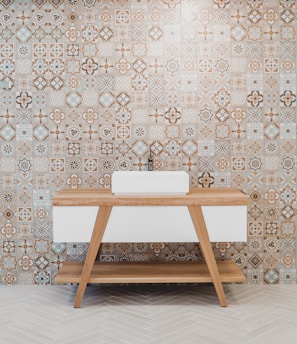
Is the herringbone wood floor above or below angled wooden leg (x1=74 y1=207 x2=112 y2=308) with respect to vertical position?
below

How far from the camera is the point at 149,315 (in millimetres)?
3229

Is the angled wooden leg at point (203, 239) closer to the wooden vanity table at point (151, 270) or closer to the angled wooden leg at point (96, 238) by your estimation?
the wooden vanity table at point (151, 270)

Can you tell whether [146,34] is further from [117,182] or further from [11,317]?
[11,317]

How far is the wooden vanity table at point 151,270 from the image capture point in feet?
10.8

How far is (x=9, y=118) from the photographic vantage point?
3.82 m

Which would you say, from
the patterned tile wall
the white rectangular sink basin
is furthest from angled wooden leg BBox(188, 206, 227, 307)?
the patterned tile wall

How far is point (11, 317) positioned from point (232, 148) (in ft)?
6.38

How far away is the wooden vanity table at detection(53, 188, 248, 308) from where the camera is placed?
330cm

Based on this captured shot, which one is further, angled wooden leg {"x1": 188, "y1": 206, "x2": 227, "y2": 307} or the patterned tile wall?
the patterned tile wall

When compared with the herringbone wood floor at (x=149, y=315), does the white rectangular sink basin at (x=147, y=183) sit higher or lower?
higher

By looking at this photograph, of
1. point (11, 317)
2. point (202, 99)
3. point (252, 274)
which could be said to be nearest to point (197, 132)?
point (202, 99)

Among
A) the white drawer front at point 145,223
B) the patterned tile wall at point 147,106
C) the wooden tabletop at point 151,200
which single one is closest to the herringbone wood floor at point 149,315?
the patterned tile wall at point 147,106

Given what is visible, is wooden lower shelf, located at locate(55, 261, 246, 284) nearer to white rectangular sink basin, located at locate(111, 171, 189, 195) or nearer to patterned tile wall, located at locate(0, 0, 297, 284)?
patterned tile wall, located at locate(0, 0, 297, 284)

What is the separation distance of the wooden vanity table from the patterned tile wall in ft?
1.20
